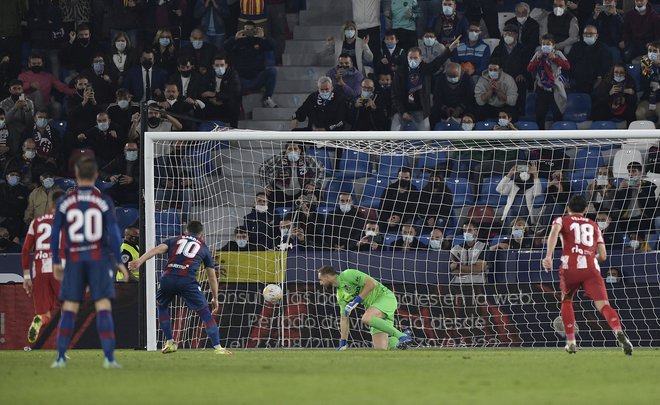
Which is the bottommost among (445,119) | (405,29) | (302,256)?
(302,256)

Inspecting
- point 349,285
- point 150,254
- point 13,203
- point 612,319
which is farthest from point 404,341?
point 13,203

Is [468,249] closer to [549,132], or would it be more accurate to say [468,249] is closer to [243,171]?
[549,132]

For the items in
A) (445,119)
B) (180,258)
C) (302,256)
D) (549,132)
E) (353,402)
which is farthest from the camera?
(445,119)

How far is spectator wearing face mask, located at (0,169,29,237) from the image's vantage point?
22484 millimetres

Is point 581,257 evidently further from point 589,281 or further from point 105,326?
point 105,326

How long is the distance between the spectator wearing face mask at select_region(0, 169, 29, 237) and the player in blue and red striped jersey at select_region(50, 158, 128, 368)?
10.8 meters

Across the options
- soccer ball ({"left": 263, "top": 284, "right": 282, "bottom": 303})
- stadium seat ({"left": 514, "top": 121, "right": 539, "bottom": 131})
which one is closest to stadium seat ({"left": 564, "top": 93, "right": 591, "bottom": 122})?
stadium seat ({"left": 514, "top": 121, "right": 539, "bottom": 131})

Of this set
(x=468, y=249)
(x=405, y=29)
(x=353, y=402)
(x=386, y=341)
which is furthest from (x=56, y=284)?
(x=405, y=29)

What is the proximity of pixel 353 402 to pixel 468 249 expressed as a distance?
34.2 feet

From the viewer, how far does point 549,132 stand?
18.2 metres

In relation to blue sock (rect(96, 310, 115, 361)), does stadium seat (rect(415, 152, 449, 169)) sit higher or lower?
higher

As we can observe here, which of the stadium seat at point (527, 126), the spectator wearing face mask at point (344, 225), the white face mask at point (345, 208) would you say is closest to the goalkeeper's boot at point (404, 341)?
the spectator wearing face mask at point (344, 225)

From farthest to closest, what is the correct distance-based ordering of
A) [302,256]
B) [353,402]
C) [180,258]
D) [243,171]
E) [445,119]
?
1. [445,119]
2. [243,171]
3. [302,256]
4. [180,258]
5. [353,402]

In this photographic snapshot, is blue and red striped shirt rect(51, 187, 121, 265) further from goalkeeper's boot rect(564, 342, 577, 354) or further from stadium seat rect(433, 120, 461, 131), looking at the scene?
stadium seat rect(433, 120, 461, 131)
